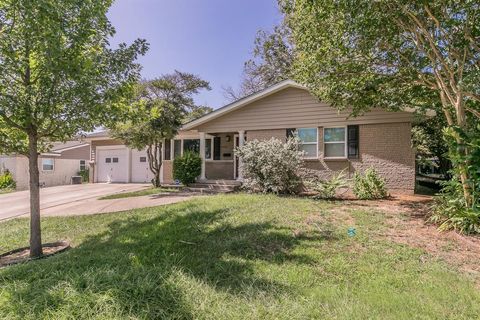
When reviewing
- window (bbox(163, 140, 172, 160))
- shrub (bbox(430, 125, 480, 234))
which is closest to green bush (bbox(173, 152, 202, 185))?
window (bbox(163, 140, 172, 160))

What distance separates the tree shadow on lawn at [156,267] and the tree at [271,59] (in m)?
14.2

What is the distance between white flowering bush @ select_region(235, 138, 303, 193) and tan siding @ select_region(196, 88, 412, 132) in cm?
170

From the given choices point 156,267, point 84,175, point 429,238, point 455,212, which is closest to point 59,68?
point 156,267

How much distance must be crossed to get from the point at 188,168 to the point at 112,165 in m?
8.48

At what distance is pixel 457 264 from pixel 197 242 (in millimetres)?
4184

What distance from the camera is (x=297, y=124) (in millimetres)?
12523

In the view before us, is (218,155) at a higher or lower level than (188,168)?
higher

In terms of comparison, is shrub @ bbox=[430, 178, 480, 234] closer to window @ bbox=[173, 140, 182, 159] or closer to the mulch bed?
the mulch bed

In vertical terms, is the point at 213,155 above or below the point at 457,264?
above

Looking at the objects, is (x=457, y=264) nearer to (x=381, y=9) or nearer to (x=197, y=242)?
(x=197, y=242)

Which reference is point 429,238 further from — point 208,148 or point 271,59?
point 271,59

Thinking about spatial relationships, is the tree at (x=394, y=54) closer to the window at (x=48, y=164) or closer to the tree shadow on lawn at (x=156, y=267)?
the tree shadow on lawn at (x=156, y=267)

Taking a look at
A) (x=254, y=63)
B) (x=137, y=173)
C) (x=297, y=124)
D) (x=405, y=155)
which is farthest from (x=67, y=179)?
(x=405, y=155)

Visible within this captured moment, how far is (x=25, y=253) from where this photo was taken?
20.5 ft
